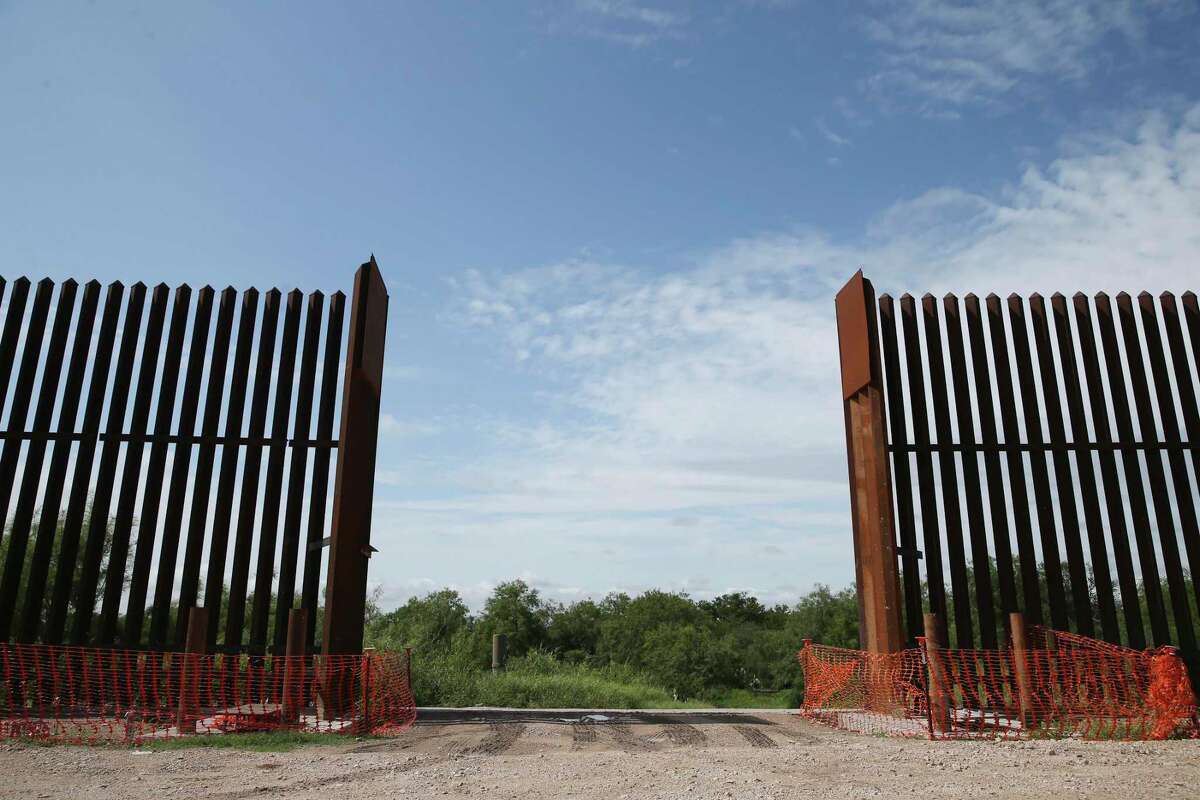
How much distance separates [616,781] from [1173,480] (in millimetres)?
8014

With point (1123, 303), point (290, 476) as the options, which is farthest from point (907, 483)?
point (290, 476)

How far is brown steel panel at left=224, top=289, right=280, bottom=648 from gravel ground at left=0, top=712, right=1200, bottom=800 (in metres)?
2.45

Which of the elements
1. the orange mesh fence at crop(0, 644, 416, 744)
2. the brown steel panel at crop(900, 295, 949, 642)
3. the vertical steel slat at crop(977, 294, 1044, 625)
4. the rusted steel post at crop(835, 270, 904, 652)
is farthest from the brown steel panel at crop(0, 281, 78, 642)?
the vertical steel slat at crop(977, 294, 1044, 625)

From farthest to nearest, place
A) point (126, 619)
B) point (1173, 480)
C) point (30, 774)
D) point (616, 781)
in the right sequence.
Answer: point (1173, 480) < point (126, 619) < point (30, 774) < point (616, 781)

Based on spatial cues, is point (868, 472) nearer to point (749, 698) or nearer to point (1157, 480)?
point (1157, 480)

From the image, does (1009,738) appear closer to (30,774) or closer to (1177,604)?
(1177,604)

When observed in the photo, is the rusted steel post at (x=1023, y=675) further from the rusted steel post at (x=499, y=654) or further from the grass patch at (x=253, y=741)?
the rusted steel post at (x=499, y=654)

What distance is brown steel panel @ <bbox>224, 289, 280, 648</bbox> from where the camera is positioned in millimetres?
9008

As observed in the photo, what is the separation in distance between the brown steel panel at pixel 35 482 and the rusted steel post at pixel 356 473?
352 centimetres

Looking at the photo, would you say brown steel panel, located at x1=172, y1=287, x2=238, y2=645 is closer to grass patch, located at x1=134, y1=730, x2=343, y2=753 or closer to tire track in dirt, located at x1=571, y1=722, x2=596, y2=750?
grass patch, located at x1=134, y1=730, x2=343, y2=753

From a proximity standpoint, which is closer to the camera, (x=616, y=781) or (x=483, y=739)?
(x=616, y=781)

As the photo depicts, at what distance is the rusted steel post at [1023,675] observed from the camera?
760cm

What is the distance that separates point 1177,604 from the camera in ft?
30.6

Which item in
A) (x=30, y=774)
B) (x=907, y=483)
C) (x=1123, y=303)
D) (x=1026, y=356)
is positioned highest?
(x=1123, y=303)
